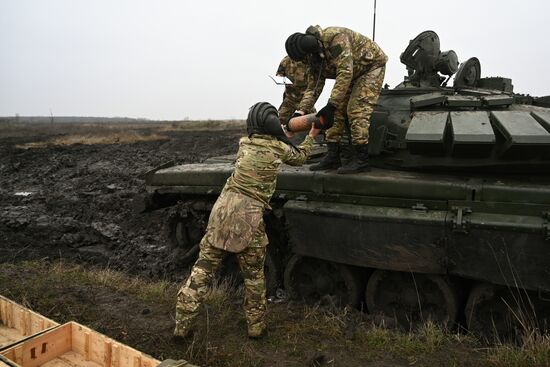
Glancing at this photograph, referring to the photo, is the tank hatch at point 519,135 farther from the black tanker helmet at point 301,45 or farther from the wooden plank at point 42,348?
the wooden plank at point 42,348

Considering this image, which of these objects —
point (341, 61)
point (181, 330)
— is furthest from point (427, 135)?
point (181, 330)

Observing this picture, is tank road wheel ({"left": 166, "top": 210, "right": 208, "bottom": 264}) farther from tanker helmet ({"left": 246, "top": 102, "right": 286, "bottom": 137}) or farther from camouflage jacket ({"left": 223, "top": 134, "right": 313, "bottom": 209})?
tanker helmet ({"left": 246, "top": 102, "right": 286, "bottom": 137})

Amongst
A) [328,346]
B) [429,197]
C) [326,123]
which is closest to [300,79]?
[326,123]

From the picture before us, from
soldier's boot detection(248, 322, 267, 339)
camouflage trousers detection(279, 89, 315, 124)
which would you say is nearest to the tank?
camouflage trousers detection(279, 89, 315, 124)

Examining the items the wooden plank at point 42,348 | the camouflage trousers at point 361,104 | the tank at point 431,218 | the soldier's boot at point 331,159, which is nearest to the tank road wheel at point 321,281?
the tank at point 431,218

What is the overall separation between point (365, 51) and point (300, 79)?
114 cm

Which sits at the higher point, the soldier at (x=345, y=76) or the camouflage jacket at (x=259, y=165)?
the soldier at (x=345, y=76)

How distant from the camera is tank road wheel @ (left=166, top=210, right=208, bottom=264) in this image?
769 cm

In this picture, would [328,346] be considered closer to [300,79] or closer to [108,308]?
[108,308]

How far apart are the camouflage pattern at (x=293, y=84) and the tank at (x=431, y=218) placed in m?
1.04

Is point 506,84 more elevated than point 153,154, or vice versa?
point 506,84

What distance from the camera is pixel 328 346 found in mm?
4934

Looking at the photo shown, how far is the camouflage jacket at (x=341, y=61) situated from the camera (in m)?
5.75

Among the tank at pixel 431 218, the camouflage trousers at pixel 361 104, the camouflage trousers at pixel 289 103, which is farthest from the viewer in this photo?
the camouflage trousers at pixel 289 103
